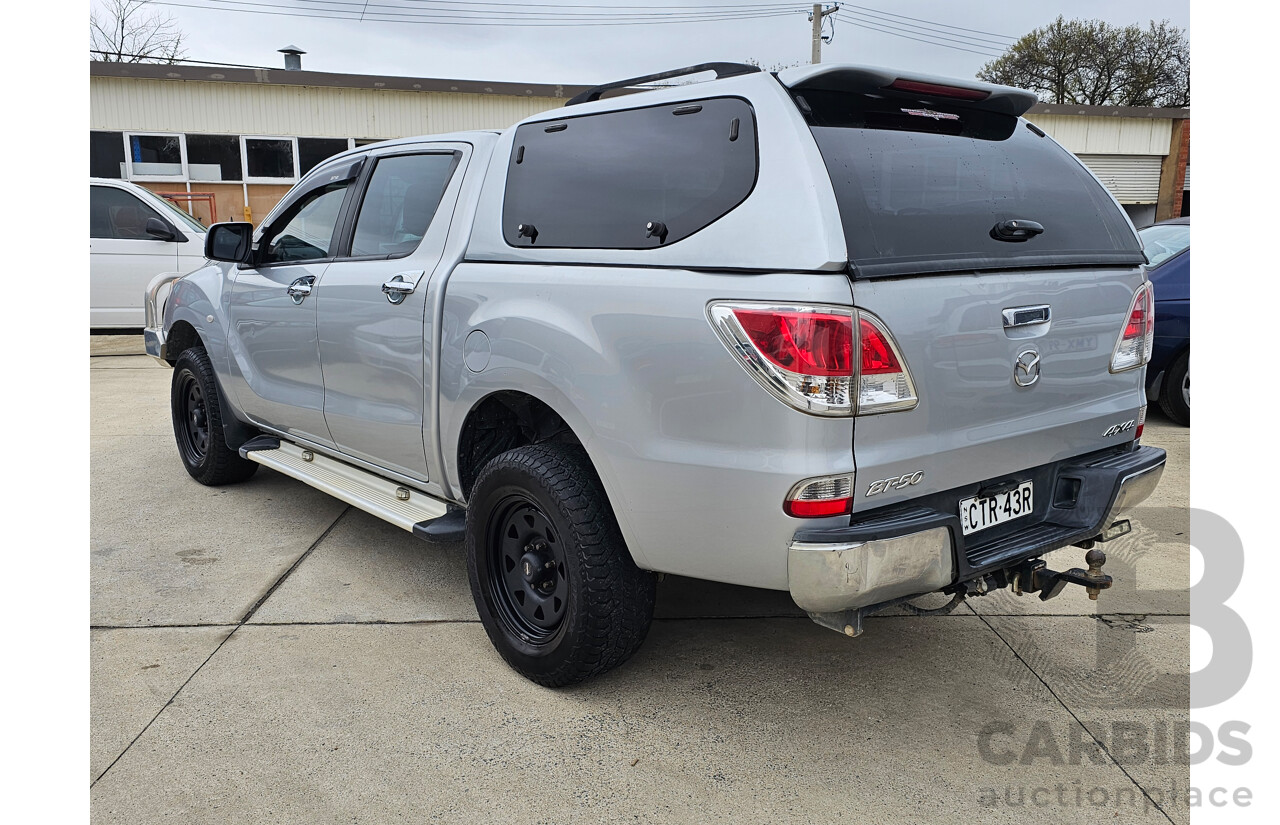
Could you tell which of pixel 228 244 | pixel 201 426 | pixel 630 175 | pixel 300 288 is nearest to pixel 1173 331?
pixel 630 175

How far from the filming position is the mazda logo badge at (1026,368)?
8.79 feet

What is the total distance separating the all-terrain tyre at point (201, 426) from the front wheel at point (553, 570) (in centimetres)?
264

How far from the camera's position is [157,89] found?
1802 cm

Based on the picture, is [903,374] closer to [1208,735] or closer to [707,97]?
[707,97]

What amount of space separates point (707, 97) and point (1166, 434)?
5.39 metres

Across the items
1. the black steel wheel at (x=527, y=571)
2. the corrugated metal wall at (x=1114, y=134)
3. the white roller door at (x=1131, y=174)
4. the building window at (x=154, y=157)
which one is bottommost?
the black steel wheel at (x=527, y=571)

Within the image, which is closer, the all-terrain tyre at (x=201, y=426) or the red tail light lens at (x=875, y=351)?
the red tail light lens at (x=875, y=351)

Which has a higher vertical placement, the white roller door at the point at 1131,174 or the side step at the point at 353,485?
the white roller door at the point at 1131,174

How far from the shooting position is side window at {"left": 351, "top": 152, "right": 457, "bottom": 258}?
3.73 m

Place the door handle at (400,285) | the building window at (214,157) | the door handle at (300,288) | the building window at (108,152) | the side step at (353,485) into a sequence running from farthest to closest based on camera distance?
the building window at (214,157) < the building window at (108,152) < the door handle at (300,288) < the side step at (353,485) < the door handle at (400,285)

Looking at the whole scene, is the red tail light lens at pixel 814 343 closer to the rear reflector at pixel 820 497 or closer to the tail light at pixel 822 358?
the tail light at pixel 822 358

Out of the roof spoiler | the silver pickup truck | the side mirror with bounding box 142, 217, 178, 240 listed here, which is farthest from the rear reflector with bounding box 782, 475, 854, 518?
the side mirror with bounding box 142, 217, 178, 240

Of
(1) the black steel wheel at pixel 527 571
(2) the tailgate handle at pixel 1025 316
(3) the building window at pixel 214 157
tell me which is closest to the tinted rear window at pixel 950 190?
(2) the tailgate handle at pixel 1025 316

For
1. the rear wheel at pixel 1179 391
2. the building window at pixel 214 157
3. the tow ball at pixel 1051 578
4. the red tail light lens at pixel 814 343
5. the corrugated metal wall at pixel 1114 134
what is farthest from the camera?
the corrugated metal wall at pixel 1114 134
